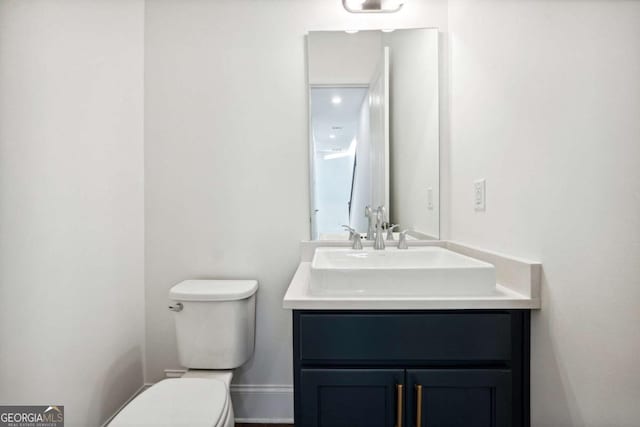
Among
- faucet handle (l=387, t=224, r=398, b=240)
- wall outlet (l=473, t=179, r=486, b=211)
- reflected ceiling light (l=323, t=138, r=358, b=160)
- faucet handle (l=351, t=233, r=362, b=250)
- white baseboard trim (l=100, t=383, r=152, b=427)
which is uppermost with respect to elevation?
reflected ceiling light (l=323, t=138, r=358, b=160)

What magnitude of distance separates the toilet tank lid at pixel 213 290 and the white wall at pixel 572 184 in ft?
3.45

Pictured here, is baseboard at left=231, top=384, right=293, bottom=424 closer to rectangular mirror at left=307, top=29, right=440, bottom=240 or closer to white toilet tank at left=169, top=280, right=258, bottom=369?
white toilet tank at left=169, top=280, right=258, bottom=369

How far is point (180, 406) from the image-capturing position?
105cm

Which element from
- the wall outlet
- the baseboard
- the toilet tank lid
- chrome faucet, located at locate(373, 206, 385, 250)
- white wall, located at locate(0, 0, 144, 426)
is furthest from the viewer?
the baseboard

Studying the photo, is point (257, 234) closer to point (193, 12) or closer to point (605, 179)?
point (193, 12)

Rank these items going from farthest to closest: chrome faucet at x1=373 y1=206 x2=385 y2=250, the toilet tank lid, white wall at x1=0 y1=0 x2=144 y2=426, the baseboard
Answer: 1. the baseboard
2. chrome faucet at x1=373 y1=206 x2=385 y2=250
3. the toilet tank lid
4. white wall at x1=0 y1=0 x2=144 y2=426

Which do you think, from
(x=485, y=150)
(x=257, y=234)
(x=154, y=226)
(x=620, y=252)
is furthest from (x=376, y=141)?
(x=154, y=226)

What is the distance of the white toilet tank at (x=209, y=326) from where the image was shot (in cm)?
143

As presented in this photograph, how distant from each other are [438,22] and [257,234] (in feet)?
4.55

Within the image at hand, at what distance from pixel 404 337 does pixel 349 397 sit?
0.24 metres

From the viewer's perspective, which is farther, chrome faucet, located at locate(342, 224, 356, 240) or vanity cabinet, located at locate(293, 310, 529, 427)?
chrome faucet, located at locate(342, 224, 356, 240)

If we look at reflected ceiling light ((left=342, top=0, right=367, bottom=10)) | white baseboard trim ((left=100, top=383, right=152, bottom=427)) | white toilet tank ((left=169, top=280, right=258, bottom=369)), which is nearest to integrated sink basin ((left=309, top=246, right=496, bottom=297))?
white toilet tank ((left=169, top=280, right=258, bottom=369))

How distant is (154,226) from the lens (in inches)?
65.6

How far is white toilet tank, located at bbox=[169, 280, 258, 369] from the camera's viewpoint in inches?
56.4
